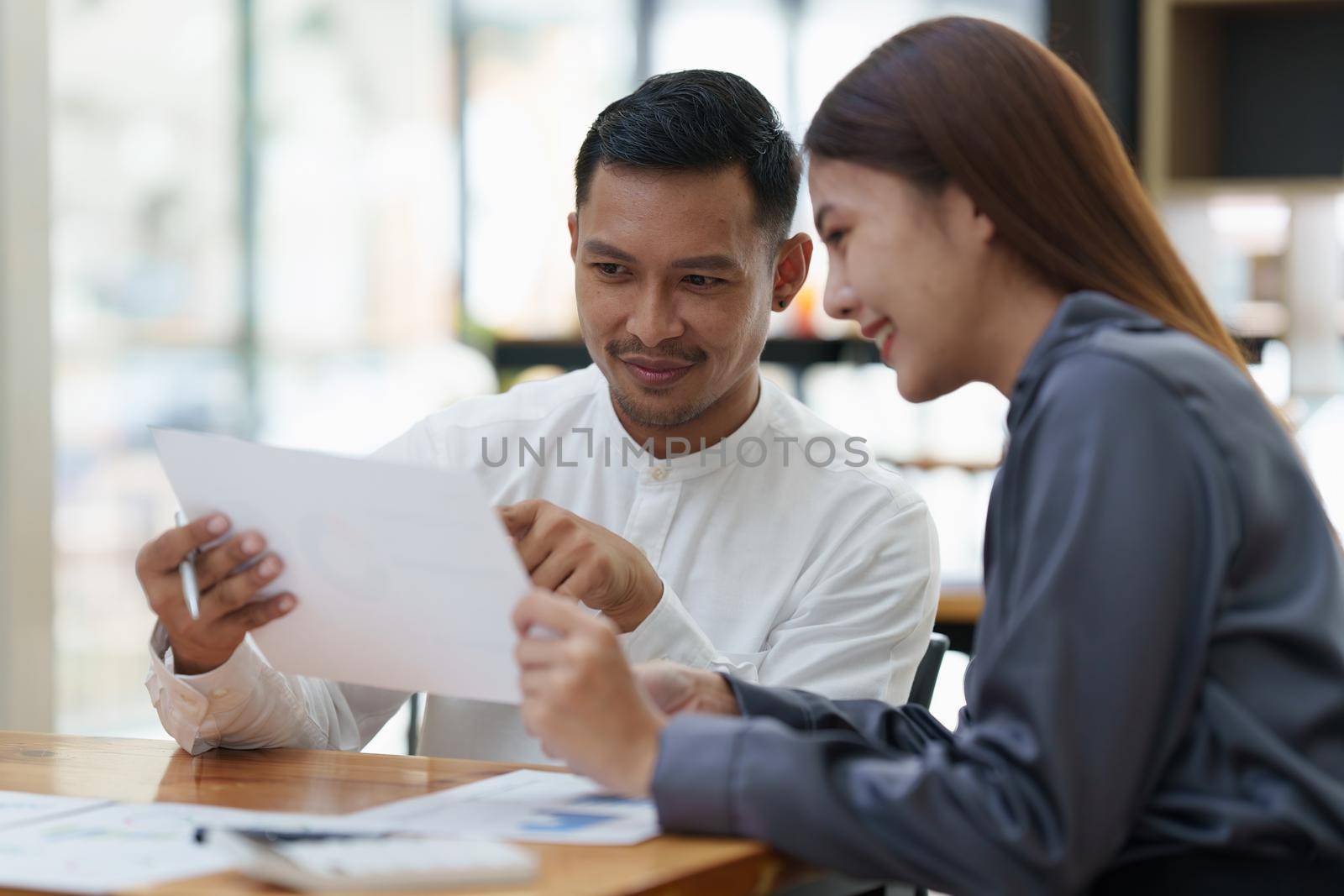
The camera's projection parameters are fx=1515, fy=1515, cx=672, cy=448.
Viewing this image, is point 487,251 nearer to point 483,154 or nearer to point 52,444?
point 483,154

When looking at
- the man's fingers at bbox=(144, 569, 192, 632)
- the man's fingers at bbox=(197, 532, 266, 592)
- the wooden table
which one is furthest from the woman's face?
the man's fingers at bbox=(144, 569, 192, 632)

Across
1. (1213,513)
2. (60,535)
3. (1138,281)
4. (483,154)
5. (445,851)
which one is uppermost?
(483,154)

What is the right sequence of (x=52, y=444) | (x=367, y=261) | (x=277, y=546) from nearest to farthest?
(x=277, y=546) → (x=52, y=444) → (x=367, y=261)

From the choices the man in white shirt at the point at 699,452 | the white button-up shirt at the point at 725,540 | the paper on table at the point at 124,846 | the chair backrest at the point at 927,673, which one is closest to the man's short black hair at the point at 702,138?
the man in white shirt at the point at 699,452

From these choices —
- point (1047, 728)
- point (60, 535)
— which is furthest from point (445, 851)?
point (60, 535)

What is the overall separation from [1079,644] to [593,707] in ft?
1.08

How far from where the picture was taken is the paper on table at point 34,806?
1137mm

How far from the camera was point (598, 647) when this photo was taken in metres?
1.04

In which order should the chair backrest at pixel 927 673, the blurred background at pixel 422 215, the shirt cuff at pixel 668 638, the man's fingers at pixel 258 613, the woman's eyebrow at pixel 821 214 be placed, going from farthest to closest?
the blurred background at pixel 422 215 < the chair backrest at pixel 927 673 < the shirt cuff at pixel 668 638 < the man's fingers at pixel 258 613 < the woman's eyebrow at pixel 821 214

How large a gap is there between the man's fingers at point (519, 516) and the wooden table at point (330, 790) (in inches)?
8.3

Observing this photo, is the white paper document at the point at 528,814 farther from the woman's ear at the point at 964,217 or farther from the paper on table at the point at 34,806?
the woman's ear at the point at 964,217

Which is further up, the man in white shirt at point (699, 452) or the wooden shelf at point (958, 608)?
the man in white shirt at point (699, 452)

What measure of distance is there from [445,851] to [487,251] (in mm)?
5012

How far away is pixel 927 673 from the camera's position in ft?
5.55
